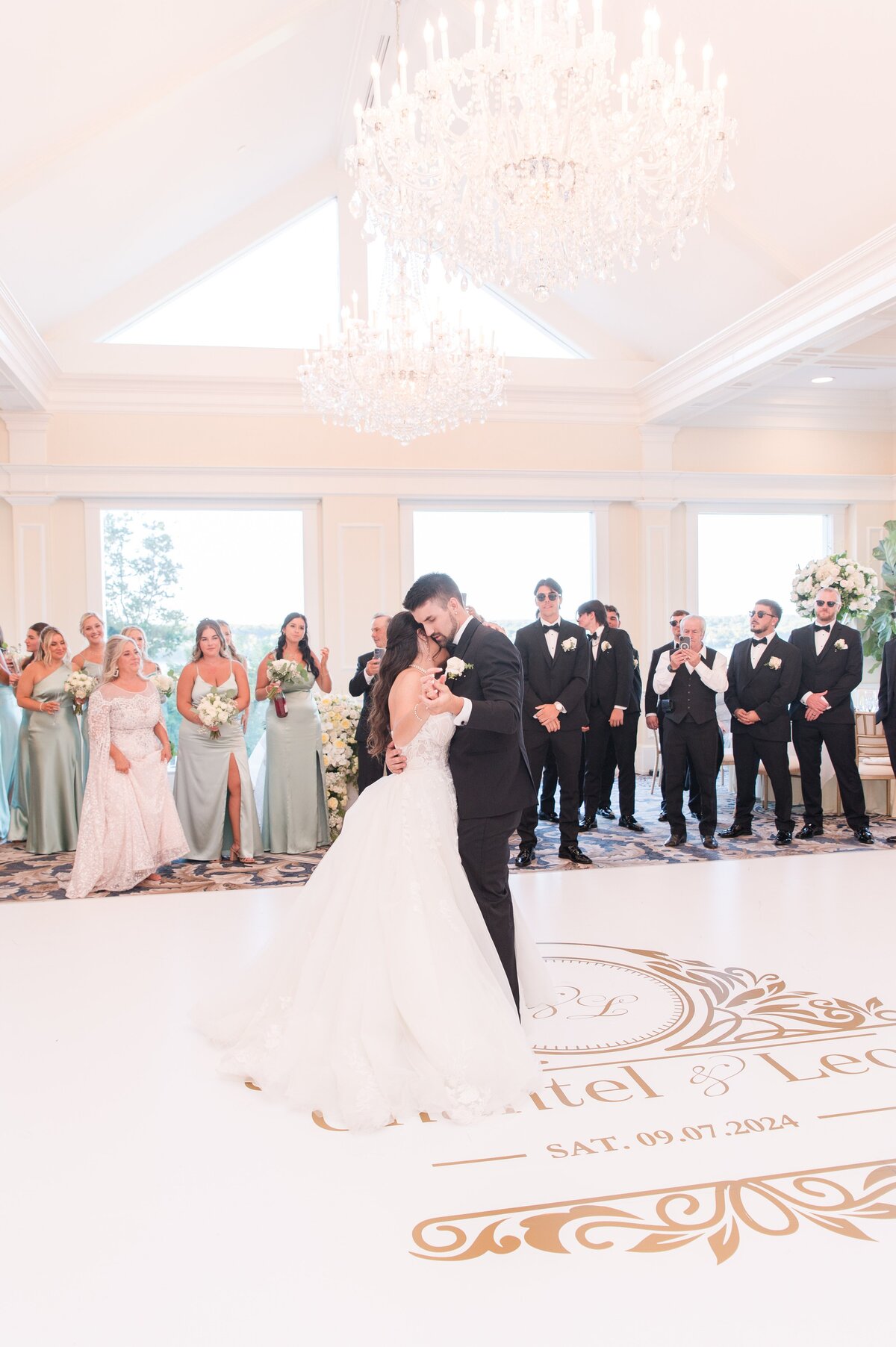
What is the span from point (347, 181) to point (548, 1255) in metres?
10.1

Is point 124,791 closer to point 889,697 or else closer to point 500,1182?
point 500,1182

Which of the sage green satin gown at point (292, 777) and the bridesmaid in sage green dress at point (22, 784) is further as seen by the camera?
the bridesmaid in sage green dress at point (22, 784)

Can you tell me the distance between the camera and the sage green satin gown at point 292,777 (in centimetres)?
691

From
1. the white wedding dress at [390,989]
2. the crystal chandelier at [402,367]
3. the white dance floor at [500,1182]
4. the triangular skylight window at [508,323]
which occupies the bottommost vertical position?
the white dance floor at [500,1182]

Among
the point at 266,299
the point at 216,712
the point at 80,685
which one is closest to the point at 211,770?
the point at 216,712

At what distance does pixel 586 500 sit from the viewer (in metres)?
10.8

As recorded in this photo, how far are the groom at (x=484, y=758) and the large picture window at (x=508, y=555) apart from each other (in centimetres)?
734

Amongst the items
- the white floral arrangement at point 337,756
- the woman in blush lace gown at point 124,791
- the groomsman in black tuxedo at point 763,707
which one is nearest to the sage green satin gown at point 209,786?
the woman in blush lace gown at point 124,791

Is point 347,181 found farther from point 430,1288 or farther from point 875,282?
point 430,1288

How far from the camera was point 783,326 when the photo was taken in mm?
8047

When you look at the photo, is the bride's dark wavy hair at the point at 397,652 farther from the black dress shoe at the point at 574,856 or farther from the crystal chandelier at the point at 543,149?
the black dress shoe at the point at 574,856

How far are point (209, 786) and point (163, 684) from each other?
75 cm

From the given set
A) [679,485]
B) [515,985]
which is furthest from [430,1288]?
[679,485]

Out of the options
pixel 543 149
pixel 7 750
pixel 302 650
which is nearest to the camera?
pixel 543 149
